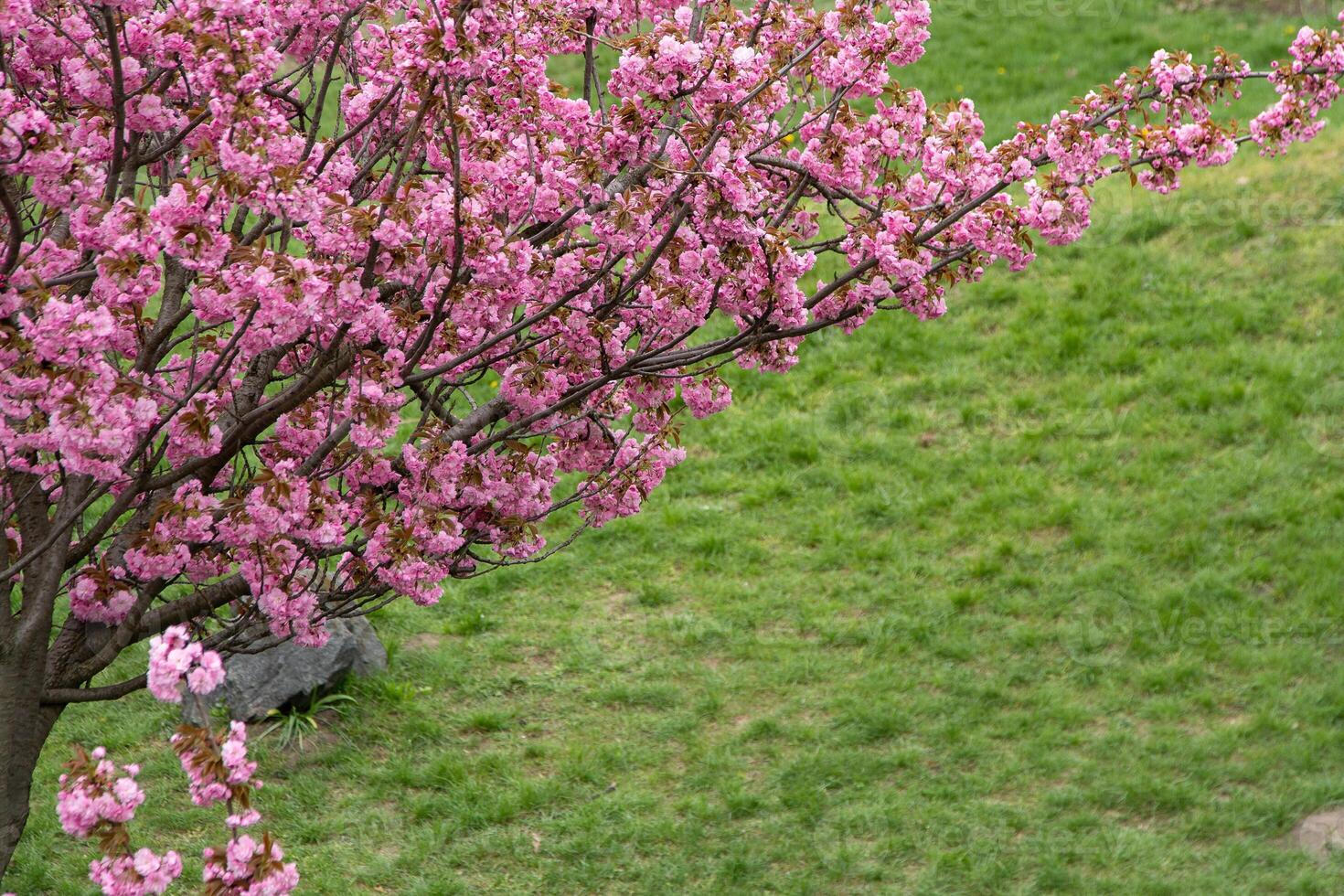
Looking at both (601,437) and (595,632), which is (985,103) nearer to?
(595,632)

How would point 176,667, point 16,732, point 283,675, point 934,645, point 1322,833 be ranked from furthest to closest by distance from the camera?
point 934,645 < point 283,675 < point 1322,833 < point 16,732 < point 176,667

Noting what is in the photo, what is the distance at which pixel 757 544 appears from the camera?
8375mm

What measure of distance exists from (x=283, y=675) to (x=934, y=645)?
346 cm

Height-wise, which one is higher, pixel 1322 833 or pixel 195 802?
pixel 195 802

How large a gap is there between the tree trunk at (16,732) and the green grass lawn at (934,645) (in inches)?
98.2

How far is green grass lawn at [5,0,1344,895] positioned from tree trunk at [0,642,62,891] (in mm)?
2494

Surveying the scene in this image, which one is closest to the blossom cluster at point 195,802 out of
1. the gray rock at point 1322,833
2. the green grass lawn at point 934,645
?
the green grass lawn at point 934,645

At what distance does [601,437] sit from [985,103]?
399 inches

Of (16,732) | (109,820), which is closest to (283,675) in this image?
(16,732)

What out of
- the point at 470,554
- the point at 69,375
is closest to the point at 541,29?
the point at 470,554

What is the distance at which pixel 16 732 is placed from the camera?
3414 millimetres

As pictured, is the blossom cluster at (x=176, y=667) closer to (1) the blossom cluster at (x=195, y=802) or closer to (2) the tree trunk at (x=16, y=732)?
(1) the blossom cluster at (x=195, y=802)

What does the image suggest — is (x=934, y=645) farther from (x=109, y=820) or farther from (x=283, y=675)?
(x=109, y=820)

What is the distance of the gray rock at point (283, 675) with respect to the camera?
6723mm
